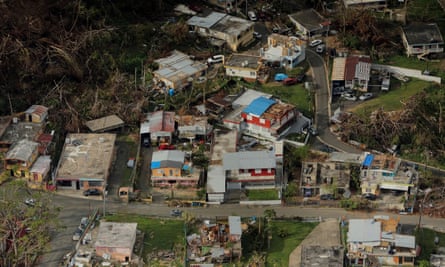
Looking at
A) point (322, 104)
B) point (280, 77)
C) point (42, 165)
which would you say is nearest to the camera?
point (42, 165)

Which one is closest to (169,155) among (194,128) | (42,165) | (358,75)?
(194,128)

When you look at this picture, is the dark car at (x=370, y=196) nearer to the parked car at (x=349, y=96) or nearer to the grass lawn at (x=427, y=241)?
the grass lawn at (x=427, y=241)

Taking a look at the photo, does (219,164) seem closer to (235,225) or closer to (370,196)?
(235,225)

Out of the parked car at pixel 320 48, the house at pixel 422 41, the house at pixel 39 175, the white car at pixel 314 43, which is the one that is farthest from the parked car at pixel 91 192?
the house at pixel 422 41

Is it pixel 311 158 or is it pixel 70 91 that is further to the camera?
pixel 70 91

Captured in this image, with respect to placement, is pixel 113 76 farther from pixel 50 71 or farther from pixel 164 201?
pixel 164 201

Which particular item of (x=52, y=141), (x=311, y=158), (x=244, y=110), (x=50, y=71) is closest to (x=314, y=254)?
(x=311, y=158)

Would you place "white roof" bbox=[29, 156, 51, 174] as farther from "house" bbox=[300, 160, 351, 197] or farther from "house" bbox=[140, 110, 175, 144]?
Result: "house" bbox=[300, 160, 351, 197]
